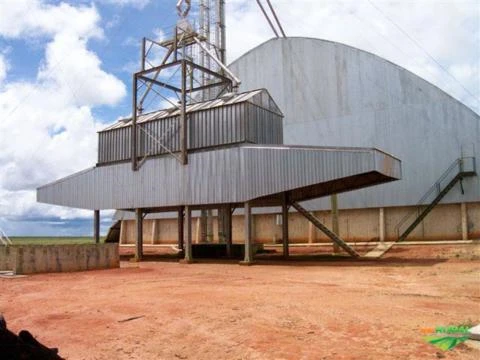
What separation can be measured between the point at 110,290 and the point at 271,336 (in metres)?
8.30

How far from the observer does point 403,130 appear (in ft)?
117

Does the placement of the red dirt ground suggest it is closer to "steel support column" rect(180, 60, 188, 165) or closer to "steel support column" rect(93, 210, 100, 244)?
"steel support column" rect(180, 60, 188, 165)

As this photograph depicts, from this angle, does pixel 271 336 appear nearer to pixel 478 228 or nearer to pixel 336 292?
pixel 336 292

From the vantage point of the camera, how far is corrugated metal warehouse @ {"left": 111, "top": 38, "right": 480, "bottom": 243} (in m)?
34.0

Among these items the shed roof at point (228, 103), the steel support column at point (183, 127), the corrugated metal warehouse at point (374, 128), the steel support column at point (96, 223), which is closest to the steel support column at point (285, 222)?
the shed roof at point (228, 103)

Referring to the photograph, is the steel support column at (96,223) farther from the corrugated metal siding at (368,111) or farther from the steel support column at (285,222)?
the corrugated metal siding at (368,111)

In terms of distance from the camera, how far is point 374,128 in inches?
1463

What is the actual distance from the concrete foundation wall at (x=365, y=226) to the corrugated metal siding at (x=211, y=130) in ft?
37.9

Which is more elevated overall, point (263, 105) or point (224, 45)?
point (224, 45)

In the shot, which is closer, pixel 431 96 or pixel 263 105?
pixel 263 105

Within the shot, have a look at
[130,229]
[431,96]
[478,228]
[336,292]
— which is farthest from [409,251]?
[130,229]

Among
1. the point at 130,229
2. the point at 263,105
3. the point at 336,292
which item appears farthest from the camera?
the point at 130,229

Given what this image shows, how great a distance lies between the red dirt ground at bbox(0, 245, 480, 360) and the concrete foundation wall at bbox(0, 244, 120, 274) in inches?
84.3

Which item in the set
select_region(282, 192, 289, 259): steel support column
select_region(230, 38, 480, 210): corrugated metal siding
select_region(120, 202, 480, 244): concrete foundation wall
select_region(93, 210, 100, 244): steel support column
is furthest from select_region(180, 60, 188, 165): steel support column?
select_region(120, 202, 480, 244): concrete foundation wall
